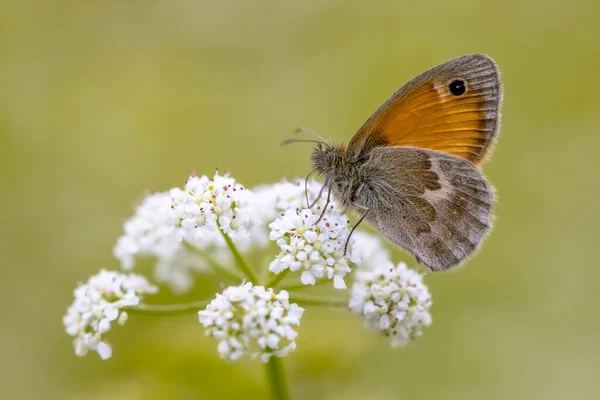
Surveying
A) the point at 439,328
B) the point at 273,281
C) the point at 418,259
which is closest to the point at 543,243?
the point at 439,328

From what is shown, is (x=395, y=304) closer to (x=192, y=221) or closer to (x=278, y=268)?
(x=278, y=268)

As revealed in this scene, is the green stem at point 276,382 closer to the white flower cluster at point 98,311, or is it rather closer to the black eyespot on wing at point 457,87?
the white flower cluster at point 98,311

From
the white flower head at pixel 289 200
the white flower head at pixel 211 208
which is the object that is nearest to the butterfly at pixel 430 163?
the white flower head at pixel 289 200

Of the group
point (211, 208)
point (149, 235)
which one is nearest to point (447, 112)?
point (211, 208)

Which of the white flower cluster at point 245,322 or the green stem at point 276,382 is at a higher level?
the white flower cluster at point 245,322

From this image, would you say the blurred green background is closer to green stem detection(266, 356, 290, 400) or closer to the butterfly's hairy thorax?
green stem detection(266, 356, 290, 400)

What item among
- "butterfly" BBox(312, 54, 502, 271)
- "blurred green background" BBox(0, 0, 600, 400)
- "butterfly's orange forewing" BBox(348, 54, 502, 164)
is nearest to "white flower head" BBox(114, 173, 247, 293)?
"butterfly" BBox(312, 54, 502, 271)

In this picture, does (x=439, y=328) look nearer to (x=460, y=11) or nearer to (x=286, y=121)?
(x=286, y=121)
